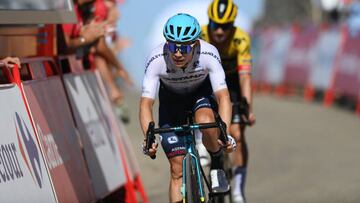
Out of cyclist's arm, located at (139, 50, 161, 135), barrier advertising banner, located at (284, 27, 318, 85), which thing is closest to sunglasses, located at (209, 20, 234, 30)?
cyclist's arm, located at (139, 50, 161, 135)

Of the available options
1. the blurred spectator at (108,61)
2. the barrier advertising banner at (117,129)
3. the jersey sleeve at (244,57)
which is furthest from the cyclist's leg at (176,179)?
the blurred spectator at (108,61)

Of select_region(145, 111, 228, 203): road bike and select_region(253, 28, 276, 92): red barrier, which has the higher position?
select_region(145, 111, 228, 203): road bike

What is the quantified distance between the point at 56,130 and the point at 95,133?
1.33m

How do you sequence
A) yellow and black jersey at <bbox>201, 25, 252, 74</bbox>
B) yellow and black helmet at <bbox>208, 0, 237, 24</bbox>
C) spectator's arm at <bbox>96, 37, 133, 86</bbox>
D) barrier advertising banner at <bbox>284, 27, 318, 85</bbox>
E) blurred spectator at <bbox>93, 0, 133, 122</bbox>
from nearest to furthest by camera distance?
yellow and black helmet at <bbox>208, 0, 237, 24</bbox> < yellow and black jersey at <bbox>201, 25, 252, 74</bbox> < spectator's arm at <bbox>96, 37, 133, 86</bbox> < blurred spectator at <bbox>93, 0, 133, 122</bbox> < barrier advertising banner at <bbox>284, 27, 318, 85</bbox>

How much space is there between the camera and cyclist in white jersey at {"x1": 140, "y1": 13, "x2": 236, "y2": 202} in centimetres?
676

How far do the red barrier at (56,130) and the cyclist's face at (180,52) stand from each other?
1197 mm

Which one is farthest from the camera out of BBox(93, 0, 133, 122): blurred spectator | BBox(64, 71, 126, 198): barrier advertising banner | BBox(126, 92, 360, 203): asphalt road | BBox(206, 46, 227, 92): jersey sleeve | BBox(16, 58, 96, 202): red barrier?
BBox(93, 0, 133, 122): blurred spectator

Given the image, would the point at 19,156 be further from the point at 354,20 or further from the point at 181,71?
the point at 354,20

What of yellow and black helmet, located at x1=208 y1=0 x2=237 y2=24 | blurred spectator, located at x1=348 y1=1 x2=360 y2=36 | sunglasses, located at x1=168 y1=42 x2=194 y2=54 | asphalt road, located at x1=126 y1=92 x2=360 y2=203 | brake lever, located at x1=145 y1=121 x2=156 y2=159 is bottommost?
asphalt road, located at x1=126 y1=92 x2=360 y2=203

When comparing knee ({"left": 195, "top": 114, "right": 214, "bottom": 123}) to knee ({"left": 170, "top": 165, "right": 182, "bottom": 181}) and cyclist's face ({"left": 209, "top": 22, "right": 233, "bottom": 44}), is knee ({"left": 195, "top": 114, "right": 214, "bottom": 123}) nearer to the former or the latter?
knee ({"left": 170, "top": 165, "right": 182, "bottom": 181})

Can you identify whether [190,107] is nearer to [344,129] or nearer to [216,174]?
[216,174]

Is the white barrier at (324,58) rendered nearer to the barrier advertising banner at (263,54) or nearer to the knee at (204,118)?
the barrier advertising banner at (263,54)

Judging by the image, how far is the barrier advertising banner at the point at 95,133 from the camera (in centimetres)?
847

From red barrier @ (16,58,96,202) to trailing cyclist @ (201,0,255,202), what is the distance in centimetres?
164
